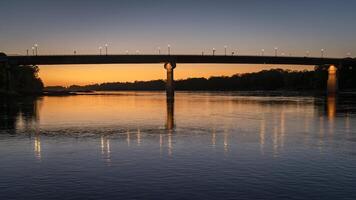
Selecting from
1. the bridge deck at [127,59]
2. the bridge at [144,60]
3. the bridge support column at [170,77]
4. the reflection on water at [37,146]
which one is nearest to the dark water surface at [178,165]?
the reflection on water at [37,146]

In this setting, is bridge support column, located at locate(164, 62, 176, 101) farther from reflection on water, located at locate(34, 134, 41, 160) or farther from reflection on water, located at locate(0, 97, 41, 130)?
reflection on water, located at locate(34, 134, 41, 160)

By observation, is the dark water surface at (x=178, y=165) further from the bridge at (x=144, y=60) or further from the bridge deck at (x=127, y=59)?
the bridge at (x=144, y=60)

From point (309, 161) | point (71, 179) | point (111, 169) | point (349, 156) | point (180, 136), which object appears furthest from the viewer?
point (180, 136)

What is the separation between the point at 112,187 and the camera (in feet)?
69.5

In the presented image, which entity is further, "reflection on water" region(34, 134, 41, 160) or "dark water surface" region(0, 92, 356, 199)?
"reflection on water" region(34, 134, 41, 160)

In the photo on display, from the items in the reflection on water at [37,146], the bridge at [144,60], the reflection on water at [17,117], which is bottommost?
the reflection on water at [17,117]

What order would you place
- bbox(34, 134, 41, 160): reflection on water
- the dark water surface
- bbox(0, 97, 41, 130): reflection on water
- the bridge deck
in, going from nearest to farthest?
the dark water surface, bbox(34, 134, 41, 160): reflection on water, bbox(0, 97, 41, 130): reflection on water, the bridge deck

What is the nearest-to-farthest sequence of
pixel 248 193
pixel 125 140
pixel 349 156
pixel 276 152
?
1. pixel 248 193
2. pixel 349 156
3. pixel 276 152
4. pixel 125 140

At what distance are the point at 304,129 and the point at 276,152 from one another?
1784 cm

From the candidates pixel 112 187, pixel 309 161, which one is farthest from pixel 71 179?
pixel 309 161

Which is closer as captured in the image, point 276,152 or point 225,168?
point 225,168

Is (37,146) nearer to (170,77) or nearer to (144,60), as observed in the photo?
(144,60)

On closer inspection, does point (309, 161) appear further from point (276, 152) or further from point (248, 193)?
point (248, 193)

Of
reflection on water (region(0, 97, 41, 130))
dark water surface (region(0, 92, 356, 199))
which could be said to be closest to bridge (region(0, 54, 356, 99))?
reflection on water (region(0, 97, 41, 130))
